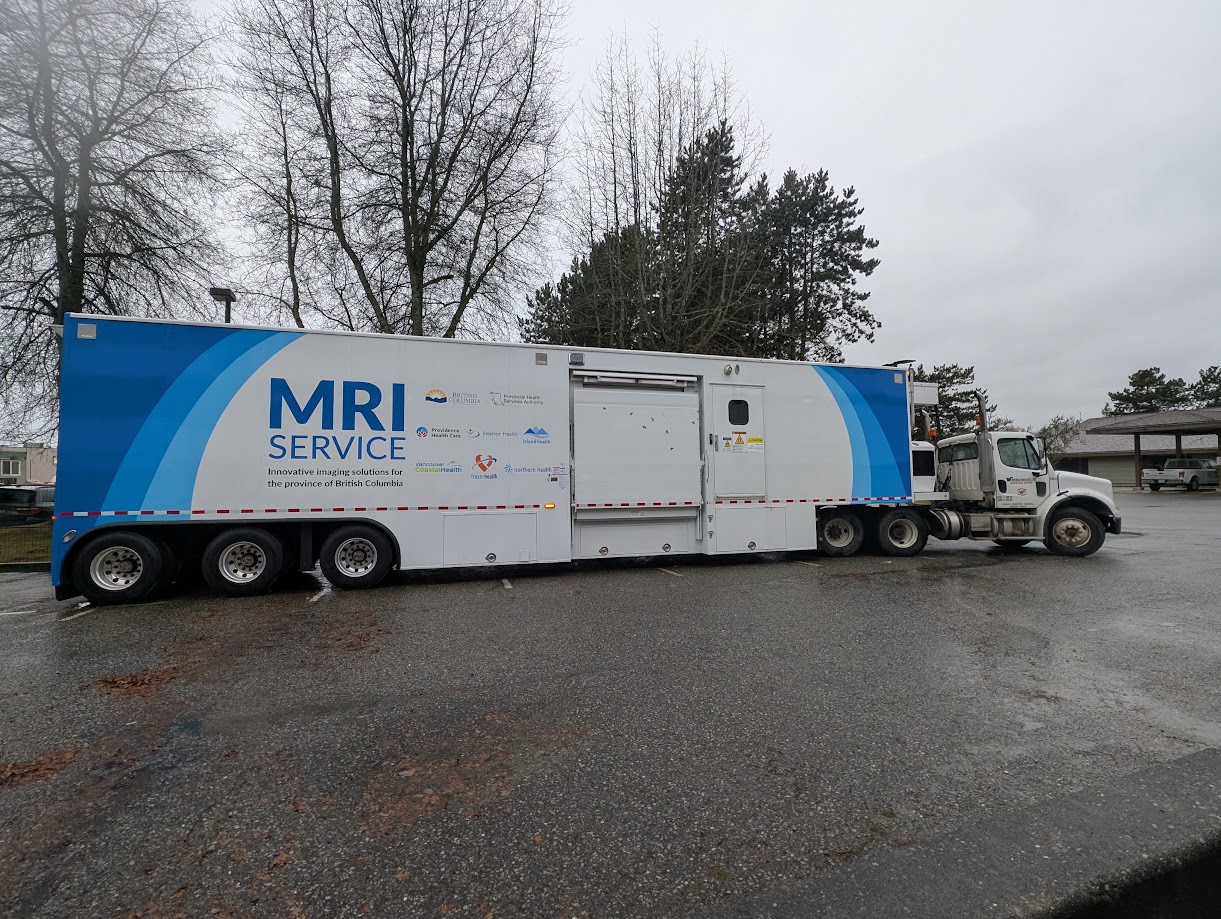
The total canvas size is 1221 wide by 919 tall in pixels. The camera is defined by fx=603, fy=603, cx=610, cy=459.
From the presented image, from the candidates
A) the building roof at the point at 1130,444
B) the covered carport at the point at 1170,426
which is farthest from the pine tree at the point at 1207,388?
the covered carport at the point at 1170,426

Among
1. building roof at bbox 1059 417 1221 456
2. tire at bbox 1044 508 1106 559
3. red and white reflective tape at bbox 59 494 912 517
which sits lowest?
tire at bbox 1044 508 1106 559

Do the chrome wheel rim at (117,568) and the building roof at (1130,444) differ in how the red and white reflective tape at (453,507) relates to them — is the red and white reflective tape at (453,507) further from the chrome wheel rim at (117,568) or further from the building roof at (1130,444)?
the building roof at (1130,444)

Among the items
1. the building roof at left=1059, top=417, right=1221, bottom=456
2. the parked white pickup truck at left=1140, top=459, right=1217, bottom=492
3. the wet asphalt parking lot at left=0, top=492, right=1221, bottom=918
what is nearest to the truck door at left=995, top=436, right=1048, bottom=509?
the wet asphalt parking lot at left=0, top=492, right=1221, bottom=918

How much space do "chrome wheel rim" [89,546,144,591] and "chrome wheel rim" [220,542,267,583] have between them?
872mm

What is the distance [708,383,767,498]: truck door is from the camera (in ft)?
32.1

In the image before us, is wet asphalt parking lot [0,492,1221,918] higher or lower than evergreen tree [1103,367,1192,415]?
lower

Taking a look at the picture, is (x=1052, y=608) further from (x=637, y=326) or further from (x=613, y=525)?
(x=637, y=326)

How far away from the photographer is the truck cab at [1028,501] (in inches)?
436

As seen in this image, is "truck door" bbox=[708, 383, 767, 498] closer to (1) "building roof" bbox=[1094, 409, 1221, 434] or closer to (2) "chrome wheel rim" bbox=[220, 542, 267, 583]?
(2) "chrome wheel rim" bbox=[220, 542, 267, 583]

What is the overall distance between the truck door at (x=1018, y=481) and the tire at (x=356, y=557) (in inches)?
427

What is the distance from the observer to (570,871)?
7.43ft

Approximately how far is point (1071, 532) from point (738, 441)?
22.0ft

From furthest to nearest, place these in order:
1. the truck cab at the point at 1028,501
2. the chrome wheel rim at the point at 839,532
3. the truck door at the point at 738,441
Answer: the truck cab at the point at 1028,501 → the chrome wheel rim at the point at 839,532 → the truck door at the point at 738,441

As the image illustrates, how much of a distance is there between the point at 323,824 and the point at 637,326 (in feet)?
51.4
